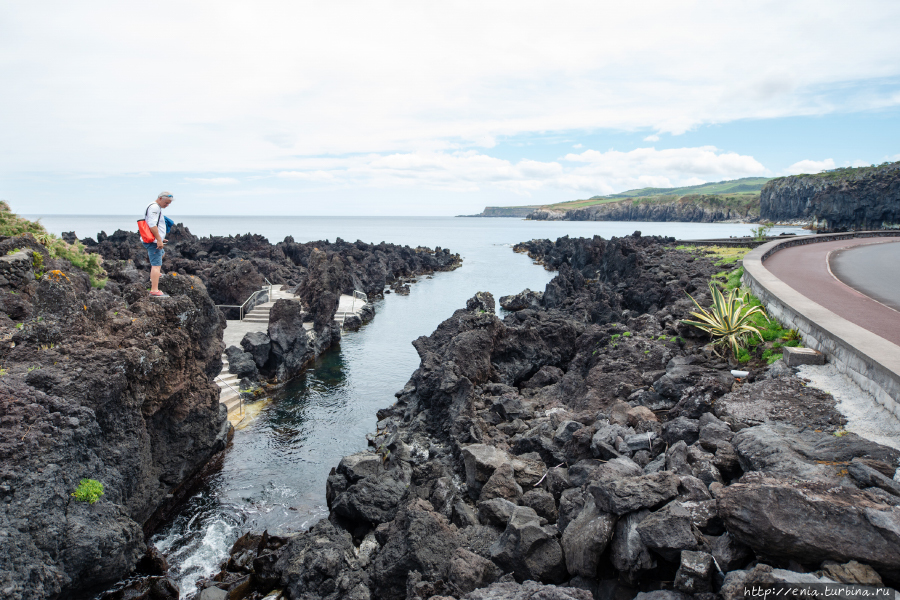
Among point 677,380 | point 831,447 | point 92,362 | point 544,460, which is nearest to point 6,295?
point 92,362

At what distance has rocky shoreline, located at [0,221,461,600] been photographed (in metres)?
6.70

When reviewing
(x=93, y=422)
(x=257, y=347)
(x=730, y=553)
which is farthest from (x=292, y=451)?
(x=730, y=553)

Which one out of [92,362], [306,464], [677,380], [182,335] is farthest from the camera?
[306,464]

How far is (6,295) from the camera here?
1229 cm

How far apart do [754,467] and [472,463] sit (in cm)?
477

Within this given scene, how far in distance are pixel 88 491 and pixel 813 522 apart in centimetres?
972

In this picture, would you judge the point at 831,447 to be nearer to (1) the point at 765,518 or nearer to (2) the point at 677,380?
(1) the point at 765,518

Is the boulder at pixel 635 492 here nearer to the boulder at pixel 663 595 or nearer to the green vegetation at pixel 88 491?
the boulder at pixel 663 595

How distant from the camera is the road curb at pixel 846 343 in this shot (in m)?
6.84

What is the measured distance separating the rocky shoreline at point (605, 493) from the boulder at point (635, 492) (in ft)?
0.07

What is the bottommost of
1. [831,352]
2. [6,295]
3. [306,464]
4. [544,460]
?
[306,464]

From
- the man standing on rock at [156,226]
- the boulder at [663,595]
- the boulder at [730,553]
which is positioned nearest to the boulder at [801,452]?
the boulder at [730,553]

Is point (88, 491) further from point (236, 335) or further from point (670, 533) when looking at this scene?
point (236, 335)

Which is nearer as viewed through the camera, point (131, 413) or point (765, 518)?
point (765, 518)
